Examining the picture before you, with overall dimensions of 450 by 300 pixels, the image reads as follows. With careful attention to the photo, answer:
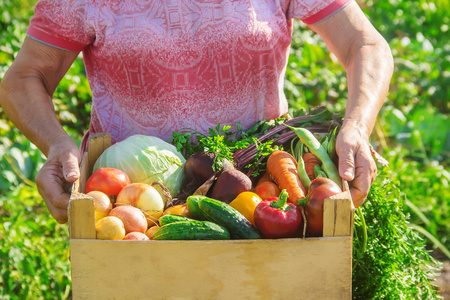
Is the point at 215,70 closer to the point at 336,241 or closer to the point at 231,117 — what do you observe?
the point at 231,117

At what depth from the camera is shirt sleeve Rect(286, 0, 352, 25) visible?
2.29 metres

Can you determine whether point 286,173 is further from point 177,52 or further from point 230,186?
point 177,52

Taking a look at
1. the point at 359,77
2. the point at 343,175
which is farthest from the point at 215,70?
the point at 343,175

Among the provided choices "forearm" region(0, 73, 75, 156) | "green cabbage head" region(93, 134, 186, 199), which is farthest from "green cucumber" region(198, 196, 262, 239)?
"forearm" region(0, 73, 75, 156)

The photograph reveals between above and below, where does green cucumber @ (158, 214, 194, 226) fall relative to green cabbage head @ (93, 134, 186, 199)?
below

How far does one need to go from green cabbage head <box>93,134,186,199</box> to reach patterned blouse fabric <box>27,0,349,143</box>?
0.95 feet

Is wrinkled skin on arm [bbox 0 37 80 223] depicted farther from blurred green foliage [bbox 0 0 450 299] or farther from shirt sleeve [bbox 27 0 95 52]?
blurred green foliage [bbox 0 0 450 299]

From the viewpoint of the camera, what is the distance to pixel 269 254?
1.62m

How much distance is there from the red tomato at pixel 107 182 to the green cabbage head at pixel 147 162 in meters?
0.12

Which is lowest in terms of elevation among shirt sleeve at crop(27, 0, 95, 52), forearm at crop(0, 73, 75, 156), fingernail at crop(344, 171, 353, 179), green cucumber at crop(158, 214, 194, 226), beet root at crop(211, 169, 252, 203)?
green cucumber at crop(158, 214, 194, 226)

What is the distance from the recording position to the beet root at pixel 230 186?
1932 millimetres

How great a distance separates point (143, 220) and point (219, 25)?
0.87 m

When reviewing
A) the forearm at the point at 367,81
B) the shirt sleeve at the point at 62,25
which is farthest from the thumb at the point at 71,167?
the forearm at the point at 367,81

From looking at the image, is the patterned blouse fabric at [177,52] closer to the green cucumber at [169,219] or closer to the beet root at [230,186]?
the beet root at [230,186]
